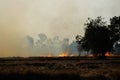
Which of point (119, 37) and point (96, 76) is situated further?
point (119, 37)

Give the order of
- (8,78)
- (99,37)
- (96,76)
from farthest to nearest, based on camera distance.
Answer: (99,37), (96,76), (8,78)

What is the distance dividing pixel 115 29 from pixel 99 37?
11.3m

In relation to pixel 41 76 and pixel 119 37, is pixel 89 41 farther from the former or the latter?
pixel 41 76

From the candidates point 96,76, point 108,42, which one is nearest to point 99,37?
point 108,42

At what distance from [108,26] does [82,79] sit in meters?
117

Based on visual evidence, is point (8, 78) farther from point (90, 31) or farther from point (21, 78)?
point (90, 31)

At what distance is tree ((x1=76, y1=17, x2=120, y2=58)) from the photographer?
140 meters

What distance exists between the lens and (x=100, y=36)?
14088cm

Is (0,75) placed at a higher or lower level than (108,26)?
lower

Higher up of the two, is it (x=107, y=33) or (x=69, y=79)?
(x=107, y=33)

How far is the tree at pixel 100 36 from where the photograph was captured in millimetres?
140375

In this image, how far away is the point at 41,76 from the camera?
35.3 metres

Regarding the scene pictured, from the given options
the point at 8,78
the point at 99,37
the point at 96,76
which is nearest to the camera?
the point at 8,78

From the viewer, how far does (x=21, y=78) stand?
34.2 meters
